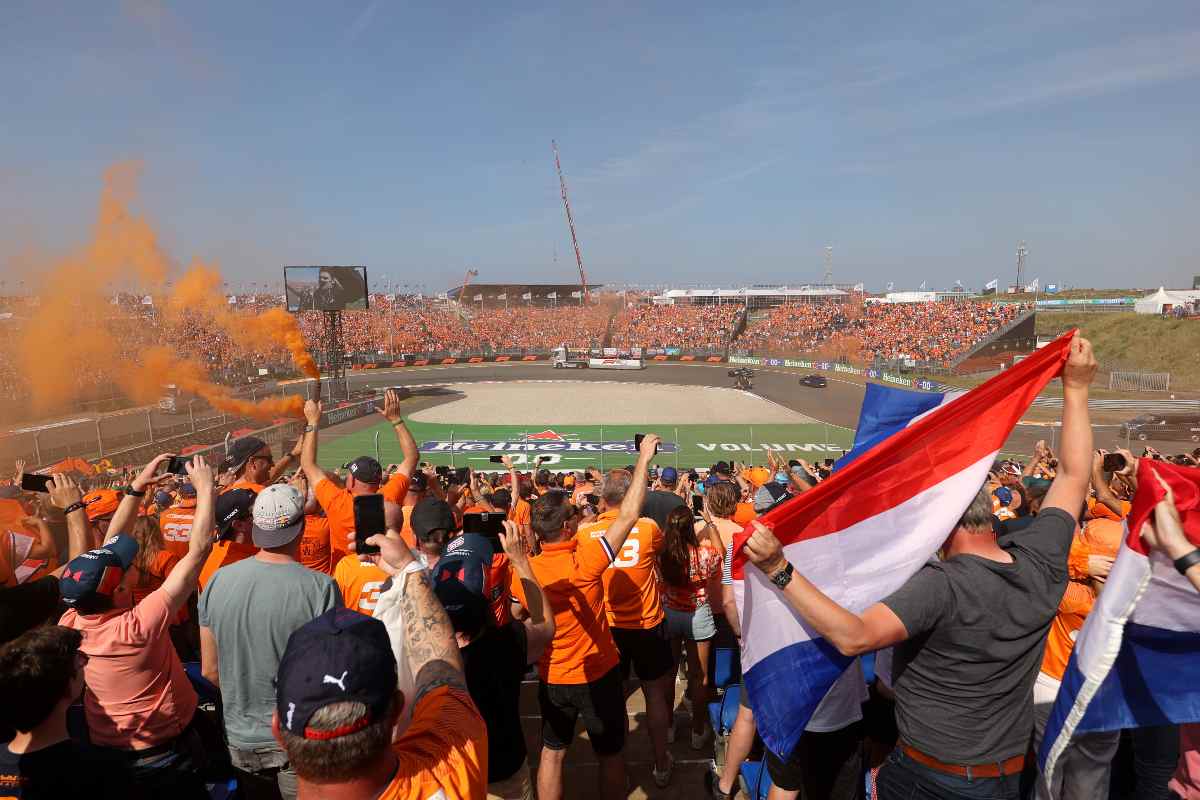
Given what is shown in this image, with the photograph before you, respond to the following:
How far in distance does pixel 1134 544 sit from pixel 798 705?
1.46 meters

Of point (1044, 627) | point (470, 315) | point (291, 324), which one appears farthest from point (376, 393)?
point (470, 315)

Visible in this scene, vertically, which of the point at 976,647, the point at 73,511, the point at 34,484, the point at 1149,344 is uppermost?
the point at 34,484

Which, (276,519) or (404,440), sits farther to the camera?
(404,440)

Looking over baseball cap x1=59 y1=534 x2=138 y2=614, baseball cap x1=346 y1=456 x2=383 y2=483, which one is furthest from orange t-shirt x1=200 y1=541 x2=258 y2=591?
baseball cap x1=59 y1=534 x2=138 y2=614

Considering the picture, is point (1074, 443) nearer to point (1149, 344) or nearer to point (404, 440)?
point (404, 440)

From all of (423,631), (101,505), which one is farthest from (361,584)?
(101,505)

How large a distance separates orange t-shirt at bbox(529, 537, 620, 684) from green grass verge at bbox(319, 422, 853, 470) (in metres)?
16.4

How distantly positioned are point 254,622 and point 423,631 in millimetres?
1410

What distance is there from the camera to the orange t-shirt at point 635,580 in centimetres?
470

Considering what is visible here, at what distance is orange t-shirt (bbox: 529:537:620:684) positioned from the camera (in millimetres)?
3930

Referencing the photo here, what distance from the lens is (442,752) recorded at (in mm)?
1906

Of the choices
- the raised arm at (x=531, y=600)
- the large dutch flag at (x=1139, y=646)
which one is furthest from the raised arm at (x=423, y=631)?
the large dutch flag at (x=1139, y=646)

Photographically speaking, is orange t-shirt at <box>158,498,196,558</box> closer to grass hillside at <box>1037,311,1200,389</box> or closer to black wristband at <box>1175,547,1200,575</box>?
black wristband at <box>1175,547,1200,575</box>

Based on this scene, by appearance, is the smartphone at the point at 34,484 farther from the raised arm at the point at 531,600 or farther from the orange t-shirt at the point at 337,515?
the raised arm at the point at 531,600
